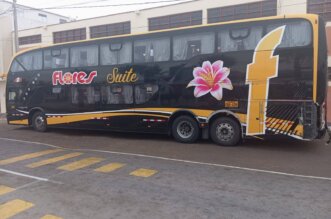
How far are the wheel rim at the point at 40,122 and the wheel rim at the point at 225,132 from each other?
324 inches

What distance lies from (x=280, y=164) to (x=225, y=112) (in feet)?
9.17

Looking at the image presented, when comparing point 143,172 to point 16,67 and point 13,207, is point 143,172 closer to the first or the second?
point 13,207

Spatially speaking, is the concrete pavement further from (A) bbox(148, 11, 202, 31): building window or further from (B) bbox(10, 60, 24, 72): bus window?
(A) bbox(148, 11, 202, 31): building window

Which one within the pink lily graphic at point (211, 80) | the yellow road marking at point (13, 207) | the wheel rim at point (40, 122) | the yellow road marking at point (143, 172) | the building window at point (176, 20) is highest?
the building window at point (176, 20)

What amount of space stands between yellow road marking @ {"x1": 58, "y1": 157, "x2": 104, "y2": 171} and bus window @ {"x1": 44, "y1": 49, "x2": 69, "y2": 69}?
600 centimetres

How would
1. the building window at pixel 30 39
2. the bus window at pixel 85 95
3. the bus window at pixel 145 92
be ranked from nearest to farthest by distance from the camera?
the bus window at pixel 145 92 < the bus window at pixel 85 95 < the building window at pixel 30 39

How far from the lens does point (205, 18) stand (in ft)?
68.7

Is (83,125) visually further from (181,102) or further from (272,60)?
(272,60)

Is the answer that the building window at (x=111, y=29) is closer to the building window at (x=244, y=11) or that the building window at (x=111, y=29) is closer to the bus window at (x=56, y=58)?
the building window at (x=244, y=11)

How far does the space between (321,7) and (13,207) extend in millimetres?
18005

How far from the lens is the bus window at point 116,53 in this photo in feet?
38.0

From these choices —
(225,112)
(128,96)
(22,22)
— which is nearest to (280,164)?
(225,112)

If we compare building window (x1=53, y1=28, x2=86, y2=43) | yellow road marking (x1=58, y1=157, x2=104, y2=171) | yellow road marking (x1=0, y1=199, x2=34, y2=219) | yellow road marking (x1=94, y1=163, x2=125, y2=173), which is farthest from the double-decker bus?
building window (x1=53, y1=28, x2=86, y2=43)

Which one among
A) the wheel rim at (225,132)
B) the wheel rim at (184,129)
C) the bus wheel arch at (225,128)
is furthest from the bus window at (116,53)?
the wheel rim at (225,132)
